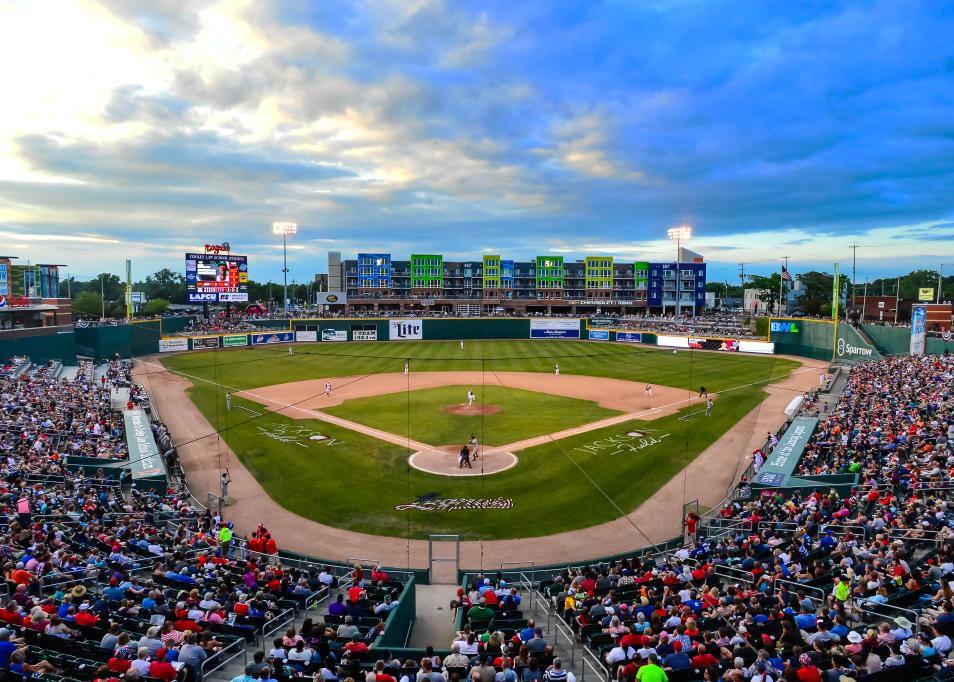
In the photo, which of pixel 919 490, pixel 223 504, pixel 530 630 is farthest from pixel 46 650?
pixel 919 490

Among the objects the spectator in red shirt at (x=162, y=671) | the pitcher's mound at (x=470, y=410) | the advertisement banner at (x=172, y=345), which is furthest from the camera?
the advertisement banner at (x=172, y=345)

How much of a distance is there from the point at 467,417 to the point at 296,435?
1068cm

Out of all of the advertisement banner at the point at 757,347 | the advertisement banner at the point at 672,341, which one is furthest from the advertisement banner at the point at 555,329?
the advertisement banner at the point at 757,347

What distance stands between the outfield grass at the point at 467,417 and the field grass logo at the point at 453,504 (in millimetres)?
7160

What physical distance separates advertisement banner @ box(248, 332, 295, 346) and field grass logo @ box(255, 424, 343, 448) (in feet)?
153

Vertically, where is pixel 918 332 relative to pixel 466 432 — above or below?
above

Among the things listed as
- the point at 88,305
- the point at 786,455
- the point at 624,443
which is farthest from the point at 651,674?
the point at 88,305

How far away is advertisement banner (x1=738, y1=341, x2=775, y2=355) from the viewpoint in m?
69.6

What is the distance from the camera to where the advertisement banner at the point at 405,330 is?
85.6 meters

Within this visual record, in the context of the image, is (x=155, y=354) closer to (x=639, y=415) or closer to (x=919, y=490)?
(x=639, y=415)

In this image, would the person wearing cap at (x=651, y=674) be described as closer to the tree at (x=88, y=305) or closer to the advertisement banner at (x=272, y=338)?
the advertisement banner at (x=272, y=338)

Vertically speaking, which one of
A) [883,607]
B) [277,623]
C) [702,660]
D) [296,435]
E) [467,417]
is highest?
[702,660]

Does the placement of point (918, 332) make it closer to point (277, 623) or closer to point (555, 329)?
point (555, 329)

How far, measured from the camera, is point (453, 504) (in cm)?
2309
